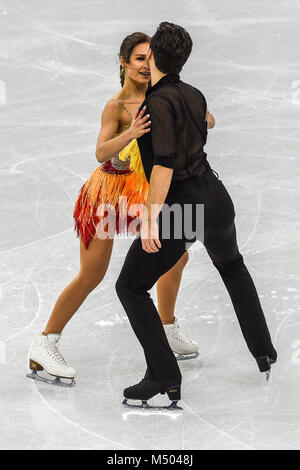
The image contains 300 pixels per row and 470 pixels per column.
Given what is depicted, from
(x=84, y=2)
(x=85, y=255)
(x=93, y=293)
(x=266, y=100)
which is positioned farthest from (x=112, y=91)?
(x=85, y=255)

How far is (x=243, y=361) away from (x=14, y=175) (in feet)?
10.2

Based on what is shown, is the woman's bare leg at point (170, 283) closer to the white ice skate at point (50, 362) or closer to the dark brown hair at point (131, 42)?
the white ice skate at point (50, 362)

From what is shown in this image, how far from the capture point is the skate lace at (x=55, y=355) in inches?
246

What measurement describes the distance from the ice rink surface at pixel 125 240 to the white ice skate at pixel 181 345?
0.07 m

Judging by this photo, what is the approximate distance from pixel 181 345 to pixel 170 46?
177cm

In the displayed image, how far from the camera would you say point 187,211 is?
565cm

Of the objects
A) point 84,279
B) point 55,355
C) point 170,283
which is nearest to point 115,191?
point 84,279

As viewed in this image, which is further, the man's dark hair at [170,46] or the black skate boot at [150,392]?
the black skate boot at [150,392]

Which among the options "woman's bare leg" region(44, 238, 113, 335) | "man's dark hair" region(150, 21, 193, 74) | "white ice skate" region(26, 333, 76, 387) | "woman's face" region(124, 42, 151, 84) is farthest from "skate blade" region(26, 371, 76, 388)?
"man's dark hair" region(150, 21, 193, 74)

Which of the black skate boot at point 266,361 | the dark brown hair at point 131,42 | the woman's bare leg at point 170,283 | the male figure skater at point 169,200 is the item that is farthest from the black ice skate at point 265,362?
the dark brown hair at point 131,42

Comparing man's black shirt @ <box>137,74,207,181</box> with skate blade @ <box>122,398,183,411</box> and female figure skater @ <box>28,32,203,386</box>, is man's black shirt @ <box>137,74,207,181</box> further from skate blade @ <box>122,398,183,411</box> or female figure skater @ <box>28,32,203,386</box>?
skate blade @ <box>122,398,183,411</box>

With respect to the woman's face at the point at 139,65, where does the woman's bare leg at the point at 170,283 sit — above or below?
below

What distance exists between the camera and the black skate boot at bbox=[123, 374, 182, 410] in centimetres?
583

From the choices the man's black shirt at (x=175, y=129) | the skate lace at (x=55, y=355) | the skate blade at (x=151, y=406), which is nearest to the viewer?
the man's black shirt at (x=175, y=129)
